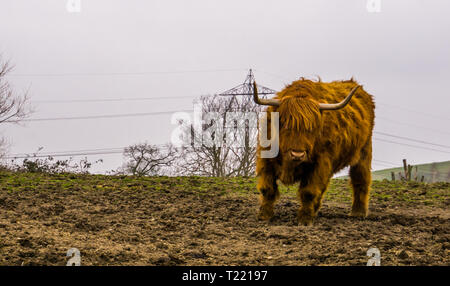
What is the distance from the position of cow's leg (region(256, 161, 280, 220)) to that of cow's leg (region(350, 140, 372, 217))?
1.77 metres

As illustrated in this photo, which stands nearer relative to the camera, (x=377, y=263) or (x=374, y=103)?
(x=377, y=263)

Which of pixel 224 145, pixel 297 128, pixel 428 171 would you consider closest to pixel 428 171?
pixel 428 171

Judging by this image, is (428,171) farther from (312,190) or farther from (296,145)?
(296,145)

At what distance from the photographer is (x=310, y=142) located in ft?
24.3

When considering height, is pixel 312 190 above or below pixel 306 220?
above

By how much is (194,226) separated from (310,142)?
6.69 ft

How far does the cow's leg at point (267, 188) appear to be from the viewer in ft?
26.2

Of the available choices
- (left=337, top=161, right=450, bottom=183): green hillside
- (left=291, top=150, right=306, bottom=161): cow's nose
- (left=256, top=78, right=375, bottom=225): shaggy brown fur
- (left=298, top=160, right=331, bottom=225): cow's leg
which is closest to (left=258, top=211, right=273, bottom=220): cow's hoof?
(left=256, top=78, right=375, bottom=225): shaggy brown fur

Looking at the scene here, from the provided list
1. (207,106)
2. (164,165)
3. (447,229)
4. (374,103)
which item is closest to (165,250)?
(447,229)

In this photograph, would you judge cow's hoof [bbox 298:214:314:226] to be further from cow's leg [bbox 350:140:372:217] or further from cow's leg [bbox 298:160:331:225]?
cow's leg [bbox 350:140:372:217]

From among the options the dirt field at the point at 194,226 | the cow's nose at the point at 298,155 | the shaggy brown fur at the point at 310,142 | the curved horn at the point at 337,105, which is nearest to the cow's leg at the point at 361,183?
the dirt field at the point at 194,226

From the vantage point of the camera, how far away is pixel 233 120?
2392 cm
